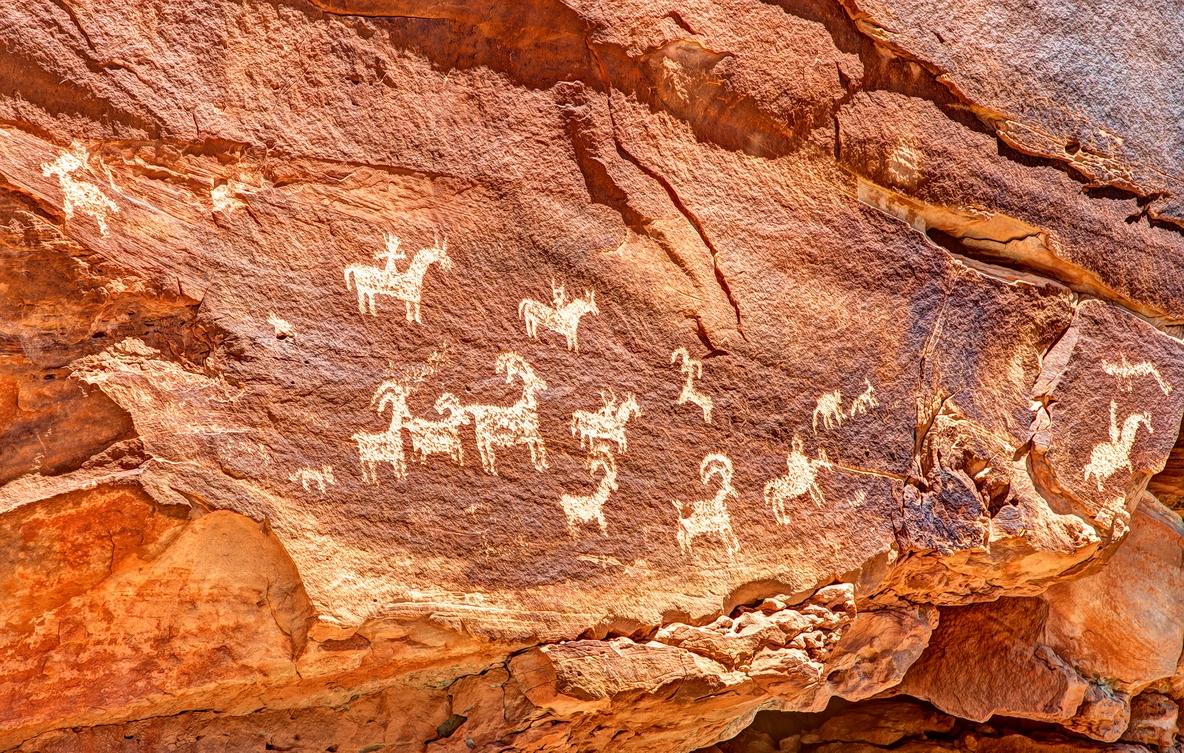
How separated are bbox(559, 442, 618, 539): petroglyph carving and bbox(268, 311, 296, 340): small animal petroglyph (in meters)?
0.72

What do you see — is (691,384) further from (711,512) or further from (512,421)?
(512,421)

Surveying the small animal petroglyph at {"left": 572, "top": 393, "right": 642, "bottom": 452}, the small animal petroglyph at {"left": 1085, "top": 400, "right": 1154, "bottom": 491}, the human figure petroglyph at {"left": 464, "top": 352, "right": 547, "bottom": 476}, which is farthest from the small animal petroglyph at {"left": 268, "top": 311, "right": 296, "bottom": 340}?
the small animal petroglyph at {"left": 1085, "top": 400, "right": 1154, "bottom": 491}

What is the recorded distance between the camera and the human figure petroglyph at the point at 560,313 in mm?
1991

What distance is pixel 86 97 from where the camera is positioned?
167 cm

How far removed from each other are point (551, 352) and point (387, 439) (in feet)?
1.44

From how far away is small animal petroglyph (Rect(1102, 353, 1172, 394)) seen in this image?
8.38 ft

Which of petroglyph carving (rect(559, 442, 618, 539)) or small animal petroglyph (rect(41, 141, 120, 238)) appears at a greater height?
small animal petroglyph (rect(41, 141, 120, 238))

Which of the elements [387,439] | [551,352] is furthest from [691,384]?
[387,439]

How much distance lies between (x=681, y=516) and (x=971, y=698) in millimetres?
1621

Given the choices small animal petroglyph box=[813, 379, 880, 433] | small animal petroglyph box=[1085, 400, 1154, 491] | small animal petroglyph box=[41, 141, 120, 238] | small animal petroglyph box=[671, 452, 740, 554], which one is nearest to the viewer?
small animal petroglyph box=[41, 141, 120, 238]

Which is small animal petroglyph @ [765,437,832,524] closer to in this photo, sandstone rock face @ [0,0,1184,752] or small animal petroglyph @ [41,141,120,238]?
sandstone rock face @ [0,0,1184,752]

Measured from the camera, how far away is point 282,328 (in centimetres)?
181

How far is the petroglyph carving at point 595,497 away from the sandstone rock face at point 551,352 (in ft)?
0.04

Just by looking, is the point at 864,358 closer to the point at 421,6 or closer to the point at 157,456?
the point at 421,6
